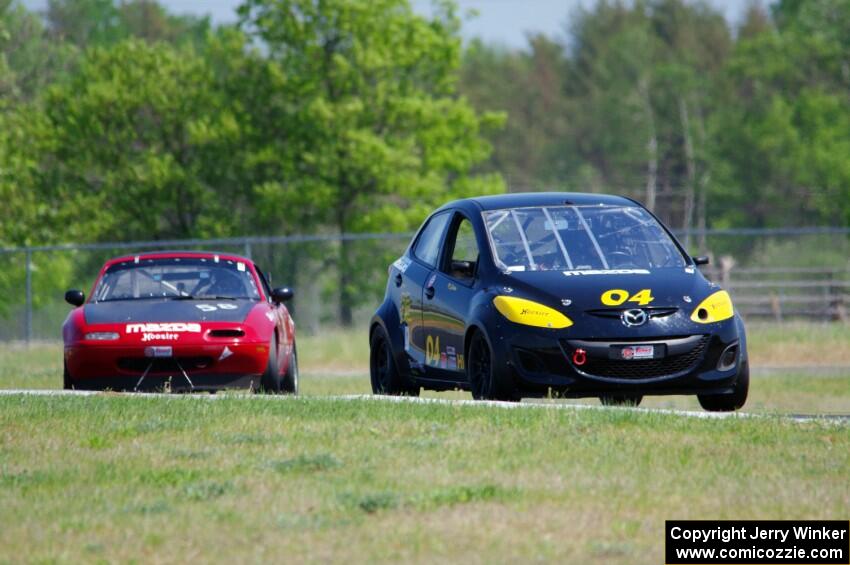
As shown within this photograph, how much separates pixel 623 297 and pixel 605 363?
50cm

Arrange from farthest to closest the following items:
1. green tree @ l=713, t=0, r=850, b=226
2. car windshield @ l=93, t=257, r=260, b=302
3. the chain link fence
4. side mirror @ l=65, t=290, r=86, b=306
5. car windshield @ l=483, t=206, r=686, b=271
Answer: green tree @ l=713, t=0, r=850, b=226
the chain link fence
car windshield @ l=93, t=257, r=260, b=302
side mirror @ l=65, t=290, r=86, b=306
car windshield @ l=483, t=206, r=686, b=271

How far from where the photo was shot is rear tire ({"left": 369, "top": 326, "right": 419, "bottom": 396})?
13.8 m

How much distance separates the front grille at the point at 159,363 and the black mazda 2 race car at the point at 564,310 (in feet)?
7.10

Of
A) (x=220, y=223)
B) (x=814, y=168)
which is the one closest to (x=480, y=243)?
(x=220, y=223)

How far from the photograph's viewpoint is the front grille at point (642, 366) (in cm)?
1140

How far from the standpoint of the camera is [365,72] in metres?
48.6

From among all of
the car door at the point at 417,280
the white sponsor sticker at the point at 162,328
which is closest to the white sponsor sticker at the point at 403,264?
the car door at the point at 417,280

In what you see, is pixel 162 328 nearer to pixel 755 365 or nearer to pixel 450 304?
pixel 450 304

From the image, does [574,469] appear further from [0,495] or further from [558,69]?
[558,69]

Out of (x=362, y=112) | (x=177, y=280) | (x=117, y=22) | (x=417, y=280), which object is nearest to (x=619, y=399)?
(x=417, y=280)

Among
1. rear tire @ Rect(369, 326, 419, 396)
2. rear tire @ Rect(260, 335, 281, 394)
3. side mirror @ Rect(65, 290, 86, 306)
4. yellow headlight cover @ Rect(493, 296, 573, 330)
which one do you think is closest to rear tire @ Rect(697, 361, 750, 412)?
yellow headlight cover @ Rect(493, 296, 573, 330)

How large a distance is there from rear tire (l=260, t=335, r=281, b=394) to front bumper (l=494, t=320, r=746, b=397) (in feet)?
13.4

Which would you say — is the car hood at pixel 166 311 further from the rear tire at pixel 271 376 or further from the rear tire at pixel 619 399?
the rear tire at pixel 619 399

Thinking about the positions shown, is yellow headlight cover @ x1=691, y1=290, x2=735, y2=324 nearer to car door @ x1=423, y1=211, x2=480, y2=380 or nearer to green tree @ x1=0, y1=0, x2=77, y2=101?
car door @ x1=423, y1=211, x2=480, y2=380
